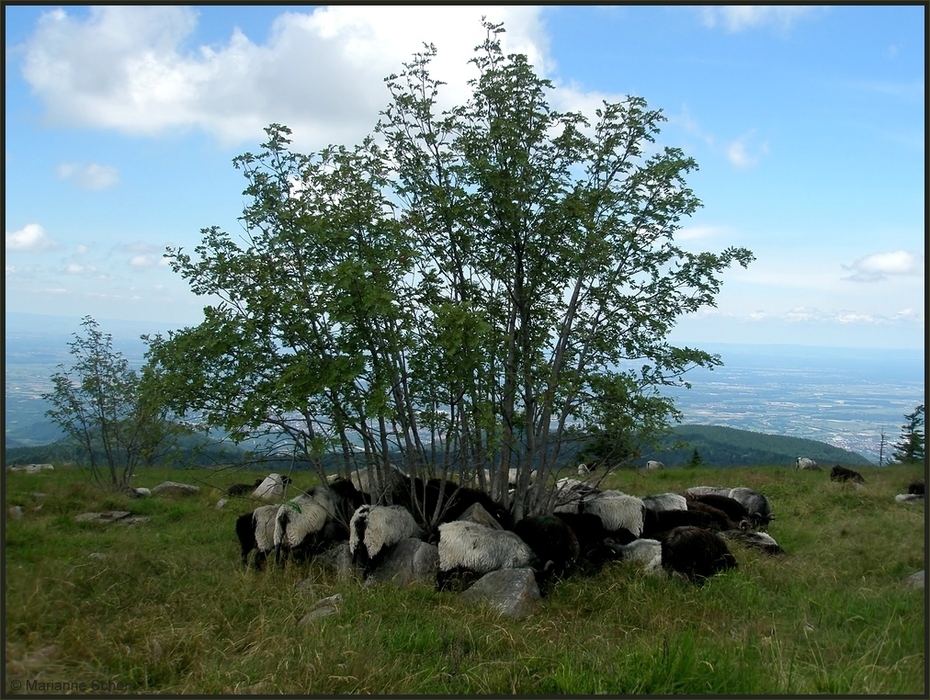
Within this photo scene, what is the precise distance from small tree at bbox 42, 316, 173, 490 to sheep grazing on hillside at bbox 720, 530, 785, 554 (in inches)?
474

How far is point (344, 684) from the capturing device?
5512 mm

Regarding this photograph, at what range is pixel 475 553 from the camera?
920 cm

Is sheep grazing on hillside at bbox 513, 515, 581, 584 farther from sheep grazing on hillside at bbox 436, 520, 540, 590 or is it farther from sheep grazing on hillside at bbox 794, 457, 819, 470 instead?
sheep grazing on hillside at bbox 794, 457, 819, 470

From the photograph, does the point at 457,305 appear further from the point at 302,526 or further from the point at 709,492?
the point at 709,492

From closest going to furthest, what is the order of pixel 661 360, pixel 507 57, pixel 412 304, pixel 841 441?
pixel 412 304, pixel 507 57, pixel 661 360, pixel 841 441

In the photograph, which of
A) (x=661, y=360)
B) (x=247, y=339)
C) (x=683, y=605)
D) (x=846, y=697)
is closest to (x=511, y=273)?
(x=661, y=360)

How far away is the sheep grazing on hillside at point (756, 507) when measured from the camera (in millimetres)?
14031

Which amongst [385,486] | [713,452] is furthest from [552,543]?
[713,452]

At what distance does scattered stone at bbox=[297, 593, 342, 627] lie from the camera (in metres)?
7.09

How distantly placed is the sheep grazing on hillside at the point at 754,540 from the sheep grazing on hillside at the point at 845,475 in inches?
319

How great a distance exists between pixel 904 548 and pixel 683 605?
17.3 ft

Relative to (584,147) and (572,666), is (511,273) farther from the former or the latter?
(572,666)

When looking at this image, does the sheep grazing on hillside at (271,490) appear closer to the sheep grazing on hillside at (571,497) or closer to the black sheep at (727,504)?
the sheep grazing on hillside at (571,497)

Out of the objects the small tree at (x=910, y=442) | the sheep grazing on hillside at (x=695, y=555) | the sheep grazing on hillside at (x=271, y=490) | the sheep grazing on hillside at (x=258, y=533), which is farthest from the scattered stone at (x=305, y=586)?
the small tree at (x=910, y=442)
